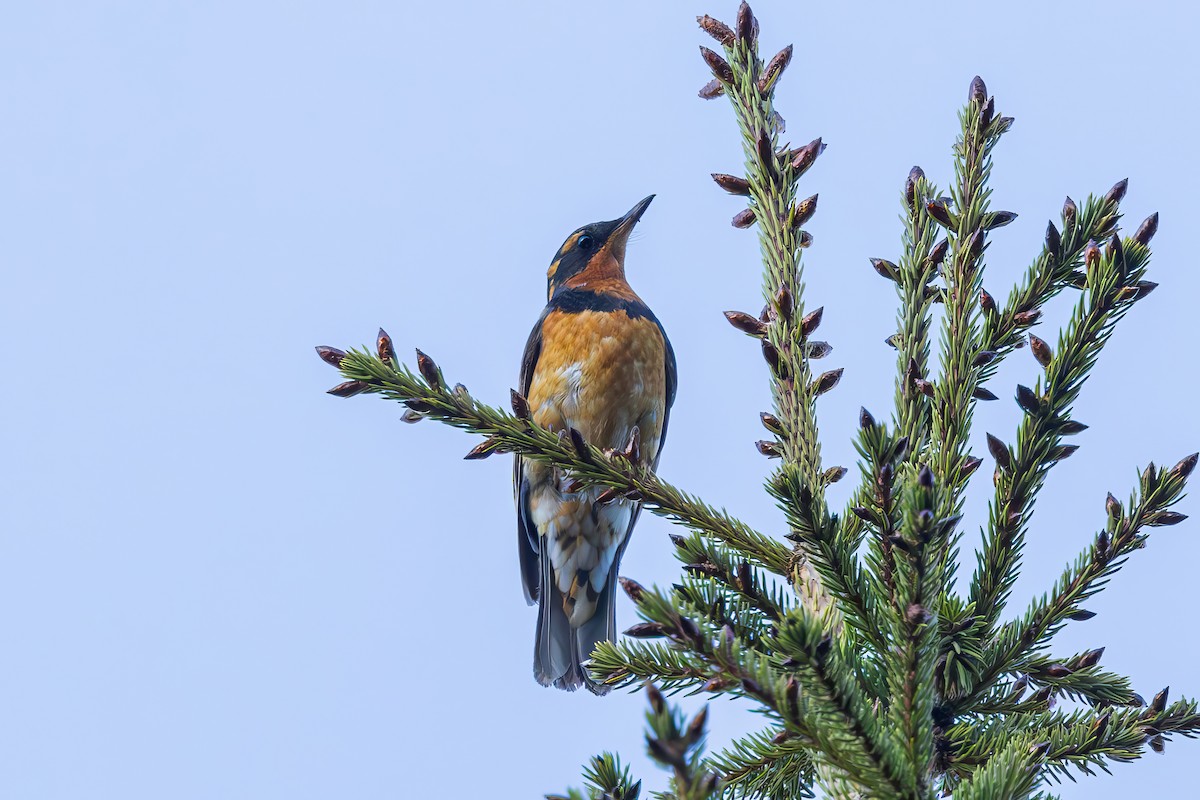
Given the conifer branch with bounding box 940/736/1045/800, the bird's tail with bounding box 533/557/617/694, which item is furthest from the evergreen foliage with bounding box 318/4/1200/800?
the bird's tail with bounding box 533/557/617/694

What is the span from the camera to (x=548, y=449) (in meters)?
3.28

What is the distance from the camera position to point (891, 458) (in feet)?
7.35

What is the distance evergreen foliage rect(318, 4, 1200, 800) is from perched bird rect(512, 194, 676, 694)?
3.45m

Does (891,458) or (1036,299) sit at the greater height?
(1036,299)

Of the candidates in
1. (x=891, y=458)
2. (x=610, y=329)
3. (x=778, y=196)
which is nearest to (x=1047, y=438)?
(x=891, y=458)

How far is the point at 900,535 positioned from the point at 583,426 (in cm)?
495

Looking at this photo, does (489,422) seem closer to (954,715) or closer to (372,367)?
(372,367)

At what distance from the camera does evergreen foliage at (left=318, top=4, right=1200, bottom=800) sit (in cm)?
201

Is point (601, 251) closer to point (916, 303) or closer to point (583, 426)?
point (583, 426)

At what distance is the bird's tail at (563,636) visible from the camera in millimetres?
6391

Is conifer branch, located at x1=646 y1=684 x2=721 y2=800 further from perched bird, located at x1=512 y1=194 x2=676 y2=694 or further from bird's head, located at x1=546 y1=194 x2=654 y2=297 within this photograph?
bird's head, located at x1=546 y1=194 x2=654 y2=297

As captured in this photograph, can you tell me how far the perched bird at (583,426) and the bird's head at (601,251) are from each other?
0.47 feet

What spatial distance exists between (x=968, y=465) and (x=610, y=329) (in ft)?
14.3

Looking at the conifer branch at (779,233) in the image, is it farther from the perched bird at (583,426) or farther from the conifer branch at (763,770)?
the perched bird at (583,426)
